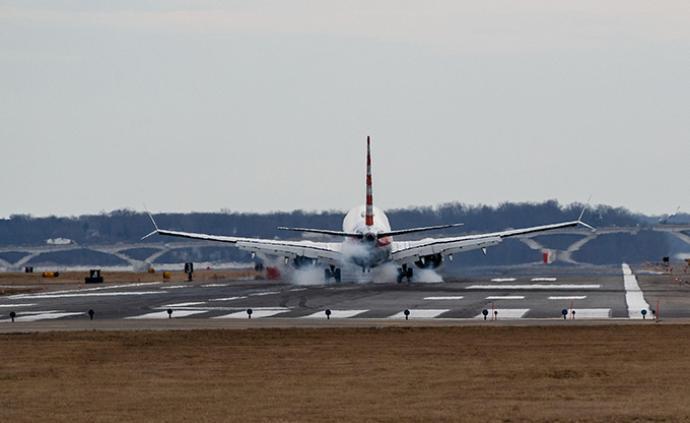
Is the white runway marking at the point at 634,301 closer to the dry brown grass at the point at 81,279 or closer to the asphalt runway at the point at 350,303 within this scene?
the asphalt runway at the point at 350,303

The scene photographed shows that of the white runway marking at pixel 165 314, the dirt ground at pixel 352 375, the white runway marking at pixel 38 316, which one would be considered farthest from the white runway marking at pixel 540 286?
the dirt ground at pixel 352 375

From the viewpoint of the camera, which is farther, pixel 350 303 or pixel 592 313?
pixel 350 303

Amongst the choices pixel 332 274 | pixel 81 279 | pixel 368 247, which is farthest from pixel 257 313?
pixel 81 279

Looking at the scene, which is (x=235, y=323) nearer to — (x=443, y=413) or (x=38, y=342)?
(x=38, y=342)

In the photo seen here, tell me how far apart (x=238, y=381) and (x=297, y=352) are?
8.13 meters

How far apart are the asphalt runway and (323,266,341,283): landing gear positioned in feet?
26.0

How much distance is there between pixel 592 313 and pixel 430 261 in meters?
Answer: 53.0

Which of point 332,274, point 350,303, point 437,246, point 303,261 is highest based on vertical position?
point 437,246

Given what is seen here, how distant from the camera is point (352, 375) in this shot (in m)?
38.5

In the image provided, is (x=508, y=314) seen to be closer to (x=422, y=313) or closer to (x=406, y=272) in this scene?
(x=422, y=313)

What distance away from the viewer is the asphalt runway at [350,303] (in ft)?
211

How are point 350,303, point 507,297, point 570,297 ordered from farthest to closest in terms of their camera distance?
point 507,297
point 570,297
point 350,303

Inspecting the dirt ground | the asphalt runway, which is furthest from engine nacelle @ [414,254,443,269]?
the dirt ground

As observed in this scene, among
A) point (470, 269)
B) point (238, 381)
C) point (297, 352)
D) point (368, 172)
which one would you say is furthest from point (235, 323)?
point (470, 269)
